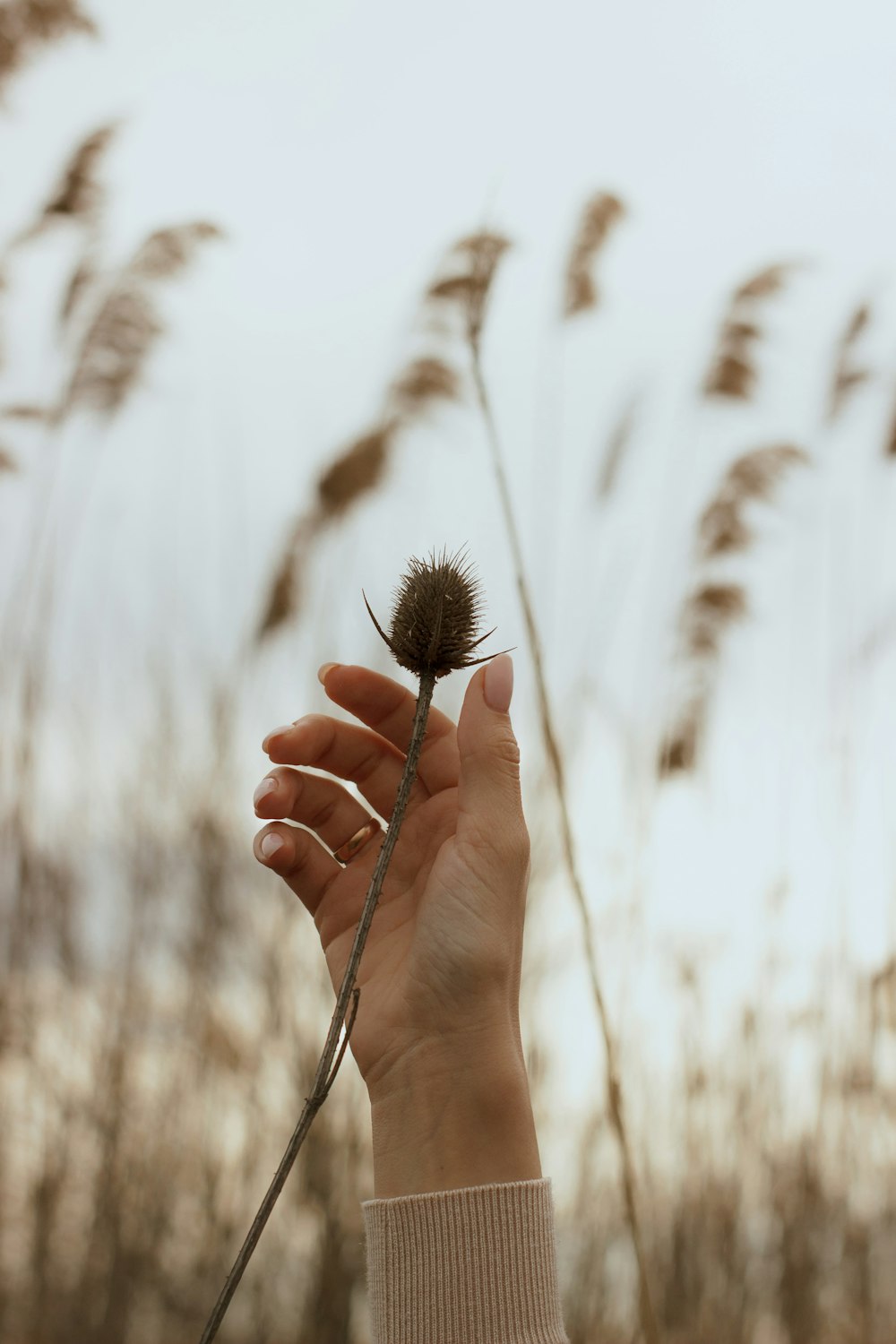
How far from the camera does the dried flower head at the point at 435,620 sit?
105 cm

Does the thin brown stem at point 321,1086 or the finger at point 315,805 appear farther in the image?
the finger at point 315,805

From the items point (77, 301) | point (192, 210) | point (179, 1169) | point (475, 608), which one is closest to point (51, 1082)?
point (179, 1169)

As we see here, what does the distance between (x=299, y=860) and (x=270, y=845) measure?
15cm

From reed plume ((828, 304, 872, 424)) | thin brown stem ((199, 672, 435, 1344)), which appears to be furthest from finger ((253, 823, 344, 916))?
reed plume ((828, 304, 872, 424))

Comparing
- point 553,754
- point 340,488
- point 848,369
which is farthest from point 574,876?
point 848,369

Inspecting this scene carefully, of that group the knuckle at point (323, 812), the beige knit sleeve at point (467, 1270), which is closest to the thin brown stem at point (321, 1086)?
the beige knit sleeve at point (467, 1270)

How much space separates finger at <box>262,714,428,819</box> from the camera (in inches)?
57.9

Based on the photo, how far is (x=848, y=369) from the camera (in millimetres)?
3547

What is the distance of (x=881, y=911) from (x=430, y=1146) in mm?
2513

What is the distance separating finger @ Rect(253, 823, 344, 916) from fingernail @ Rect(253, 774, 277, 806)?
38 millimetres

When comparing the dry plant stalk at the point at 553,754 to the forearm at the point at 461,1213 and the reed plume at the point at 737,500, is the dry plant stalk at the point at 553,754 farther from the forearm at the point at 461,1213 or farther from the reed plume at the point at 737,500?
the reed plume at the point at 737,500

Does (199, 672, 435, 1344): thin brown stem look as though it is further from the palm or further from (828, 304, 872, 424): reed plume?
(828, 304, 872, 424): reed plume

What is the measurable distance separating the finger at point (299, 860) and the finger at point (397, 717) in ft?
0.55

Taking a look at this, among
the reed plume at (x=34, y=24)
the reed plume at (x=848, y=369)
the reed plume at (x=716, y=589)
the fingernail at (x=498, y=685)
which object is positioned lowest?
the fingernail at (x=498, y=685)
